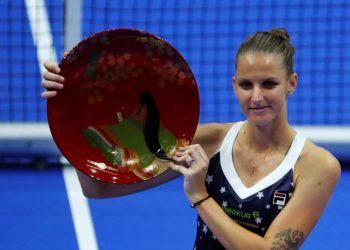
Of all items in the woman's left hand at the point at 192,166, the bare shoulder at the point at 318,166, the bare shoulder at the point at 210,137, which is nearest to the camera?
the woman's left hand at the point at 192,166

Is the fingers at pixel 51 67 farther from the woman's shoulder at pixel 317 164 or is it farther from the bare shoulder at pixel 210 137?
the woman's shoulder at pixel 317 164

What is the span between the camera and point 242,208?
2879 mm

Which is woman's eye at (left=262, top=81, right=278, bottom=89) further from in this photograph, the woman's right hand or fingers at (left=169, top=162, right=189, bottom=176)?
the woman's right hand

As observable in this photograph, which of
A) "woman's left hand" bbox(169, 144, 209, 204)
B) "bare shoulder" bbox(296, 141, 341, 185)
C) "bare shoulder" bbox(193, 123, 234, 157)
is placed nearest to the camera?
"woman's left hand" bbox(169, 144, 209, 204)

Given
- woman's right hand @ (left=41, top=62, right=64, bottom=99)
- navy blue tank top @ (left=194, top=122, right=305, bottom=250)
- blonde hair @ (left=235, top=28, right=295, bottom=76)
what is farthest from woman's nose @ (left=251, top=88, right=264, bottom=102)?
woman's right hand @ (left=41, top=62, right=64, bottom=99)

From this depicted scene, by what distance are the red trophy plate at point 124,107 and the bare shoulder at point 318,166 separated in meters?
0.38

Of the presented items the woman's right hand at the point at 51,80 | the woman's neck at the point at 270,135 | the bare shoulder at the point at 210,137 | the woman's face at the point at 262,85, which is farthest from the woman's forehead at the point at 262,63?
the woman's right hand at the point at 51,80

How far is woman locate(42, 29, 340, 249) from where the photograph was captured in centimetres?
275

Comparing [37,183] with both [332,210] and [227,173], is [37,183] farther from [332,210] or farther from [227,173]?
[227,173]

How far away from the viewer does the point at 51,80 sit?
9.36 ft

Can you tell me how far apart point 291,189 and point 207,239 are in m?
0.35

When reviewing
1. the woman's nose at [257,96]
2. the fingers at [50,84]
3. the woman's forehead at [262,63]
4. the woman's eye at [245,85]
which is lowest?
the fingers at [50,84]

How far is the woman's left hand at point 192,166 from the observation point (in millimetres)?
2717

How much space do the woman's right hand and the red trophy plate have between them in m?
0.04
